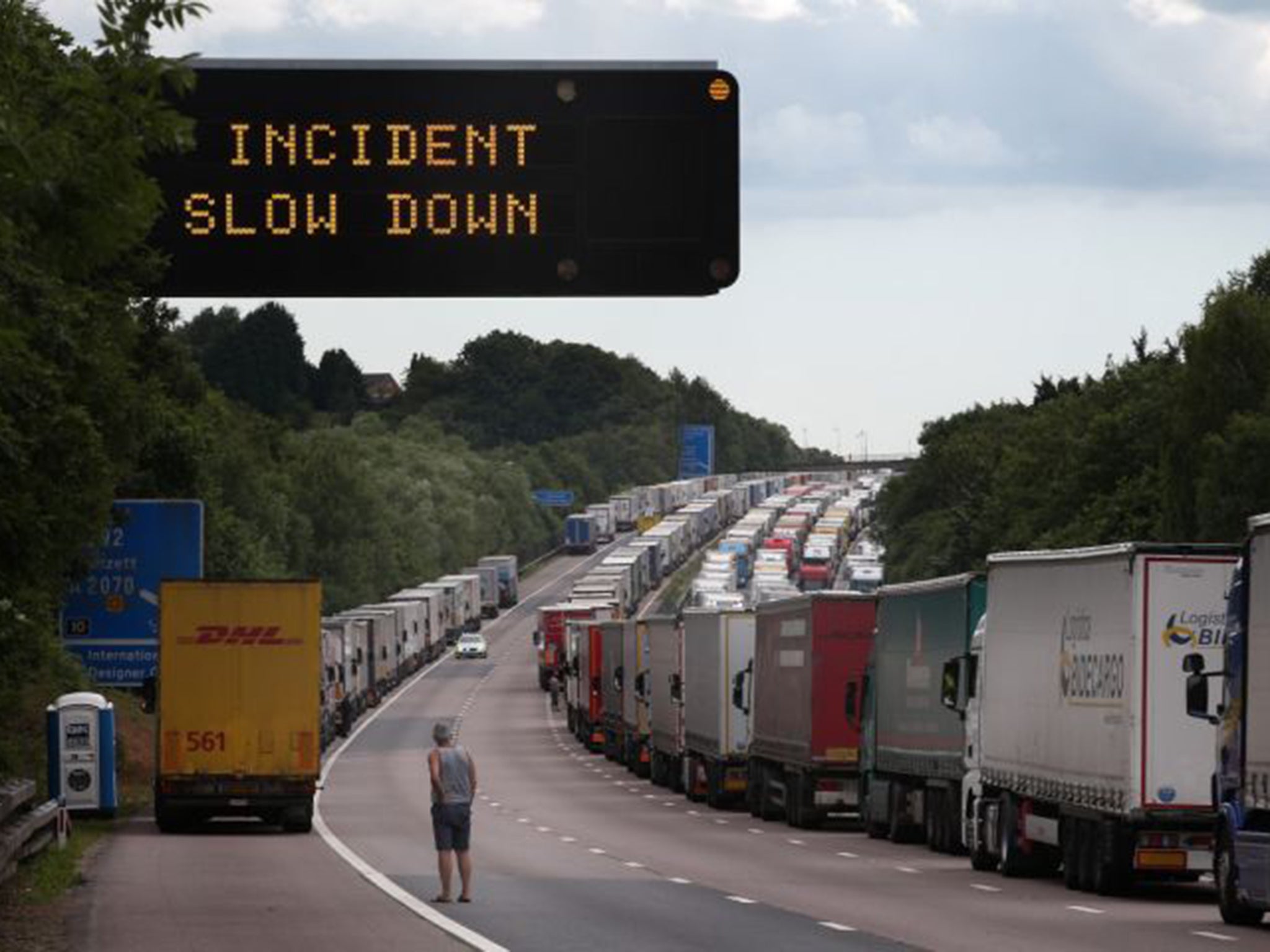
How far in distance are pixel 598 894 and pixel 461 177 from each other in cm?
1208

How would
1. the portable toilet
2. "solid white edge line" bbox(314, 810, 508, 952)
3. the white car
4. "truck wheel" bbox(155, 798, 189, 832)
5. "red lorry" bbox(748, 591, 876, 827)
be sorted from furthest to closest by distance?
1. the white car
2. the portable toilet
3. "red lorry" bbox(748, 591, 876, 827)
4. "truck wheel" bbox(155, 798, 189, 832)
5. "solid white edge line" bbox(314, 810, 508, 952)

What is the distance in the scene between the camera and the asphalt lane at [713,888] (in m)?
26.8

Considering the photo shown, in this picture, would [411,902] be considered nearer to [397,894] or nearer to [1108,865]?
[397,894]

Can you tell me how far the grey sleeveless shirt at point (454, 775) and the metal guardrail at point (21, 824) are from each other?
447 cm

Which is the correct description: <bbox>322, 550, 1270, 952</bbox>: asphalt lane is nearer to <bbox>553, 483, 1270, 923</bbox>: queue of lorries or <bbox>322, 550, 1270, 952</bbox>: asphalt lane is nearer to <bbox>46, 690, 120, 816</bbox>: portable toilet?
<bbox>553, 483, 1270, 923</bbox>: queue of lorries

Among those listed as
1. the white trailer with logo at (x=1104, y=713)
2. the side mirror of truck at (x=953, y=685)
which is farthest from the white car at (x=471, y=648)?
the white trailer with logo at (x=1104, y=713)

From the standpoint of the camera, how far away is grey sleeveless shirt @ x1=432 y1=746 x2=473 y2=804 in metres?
31.9

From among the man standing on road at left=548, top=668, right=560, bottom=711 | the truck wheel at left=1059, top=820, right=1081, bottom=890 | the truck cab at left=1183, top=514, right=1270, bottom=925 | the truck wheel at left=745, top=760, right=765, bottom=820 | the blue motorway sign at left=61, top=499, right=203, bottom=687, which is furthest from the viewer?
the man standing on road at left=548, top=668, right=560, bottom=711

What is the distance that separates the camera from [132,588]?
49656mm

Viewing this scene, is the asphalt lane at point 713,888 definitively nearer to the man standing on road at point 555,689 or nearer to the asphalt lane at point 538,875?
the asphalt lane at point 538,875

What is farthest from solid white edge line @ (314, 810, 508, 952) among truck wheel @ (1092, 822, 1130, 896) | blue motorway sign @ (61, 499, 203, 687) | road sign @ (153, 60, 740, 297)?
truck wheel @ (1092, 822, 1130, 896)

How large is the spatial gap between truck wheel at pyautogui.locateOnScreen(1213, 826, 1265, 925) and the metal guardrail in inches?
460

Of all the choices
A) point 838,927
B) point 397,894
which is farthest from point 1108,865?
point 397,894

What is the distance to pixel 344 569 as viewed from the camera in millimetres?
173500
